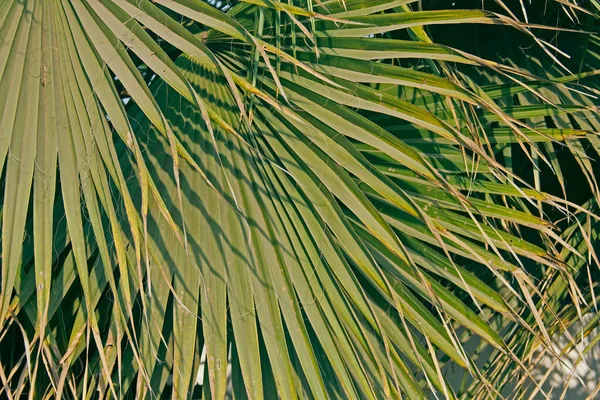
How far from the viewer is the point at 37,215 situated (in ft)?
3.23

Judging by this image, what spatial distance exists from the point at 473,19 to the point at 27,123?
684 mm

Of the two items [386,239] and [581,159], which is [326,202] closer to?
[386,239]

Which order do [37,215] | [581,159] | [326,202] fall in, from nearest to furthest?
1. [37,215]
2. [326,202]
3. [581,159]

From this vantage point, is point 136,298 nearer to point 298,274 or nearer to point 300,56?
point 298,274

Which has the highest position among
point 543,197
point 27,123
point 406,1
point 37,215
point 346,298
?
point 406,1

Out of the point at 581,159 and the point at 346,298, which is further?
the point at 581,159

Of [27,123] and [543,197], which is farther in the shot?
[543,197]

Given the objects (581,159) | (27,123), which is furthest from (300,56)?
(581,159)

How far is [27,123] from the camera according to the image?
101cm

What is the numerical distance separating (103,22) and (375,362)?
2.23 feet

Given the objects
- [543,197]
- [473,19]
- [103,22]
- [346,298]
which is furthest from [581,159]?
[103,22]

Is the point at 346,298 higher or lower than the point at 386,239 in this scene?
lower

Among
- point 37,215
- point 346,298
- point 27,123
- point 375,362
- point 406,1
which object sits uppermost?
point 406,1

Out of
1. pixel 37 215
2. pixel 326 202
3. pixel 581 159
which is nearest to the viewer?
pixel 37 215
